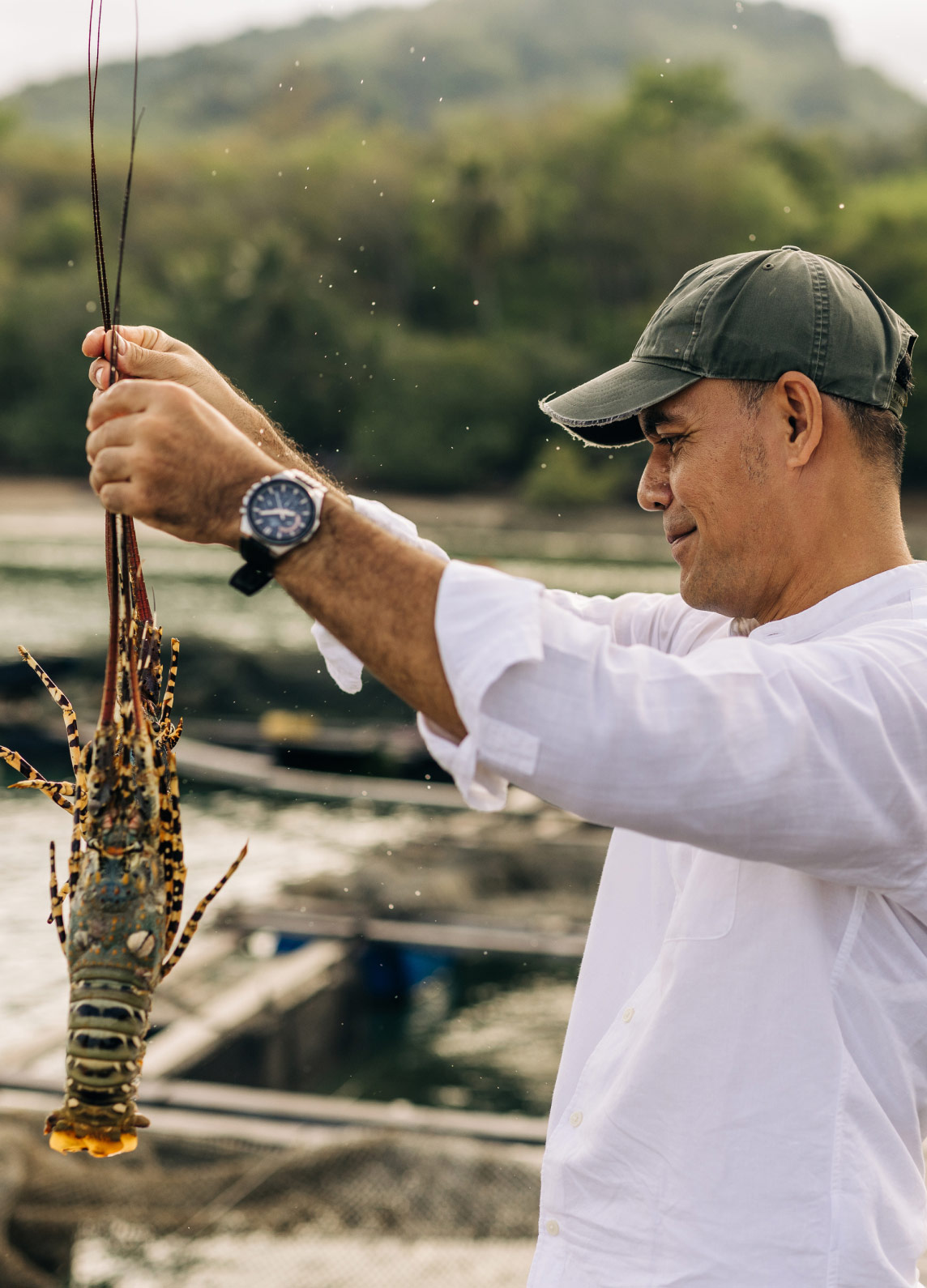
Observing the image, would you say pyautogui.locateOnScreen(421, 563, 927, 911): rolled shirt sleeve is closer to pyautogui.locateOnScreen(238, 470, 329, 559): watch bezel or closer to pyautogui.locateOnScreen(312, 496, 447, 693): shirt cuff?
pyautogui.locateOnScreen(238, 470, 329, 559): watch bezel

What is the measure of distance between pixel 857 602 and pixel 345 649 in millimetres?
755

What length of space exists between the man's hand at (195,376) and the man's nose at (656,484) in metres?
0.55

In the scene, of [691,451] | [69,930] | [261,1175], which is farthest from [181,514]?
[261,1175]

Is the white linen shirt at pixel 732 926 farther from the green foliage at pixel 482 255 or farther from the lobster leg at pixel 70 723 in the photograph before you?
the green foliage at pixel 482 255

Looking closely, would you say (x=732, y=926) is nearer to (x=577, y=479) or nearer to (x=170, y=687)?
(x=170, y=687)

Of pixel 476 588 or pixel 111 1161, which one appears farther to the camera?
pixel 111 1161

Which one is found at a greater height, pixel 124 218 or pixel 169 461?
pixel 124 218

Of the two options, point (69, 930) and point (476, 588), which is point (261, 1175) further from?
point (476, 588)

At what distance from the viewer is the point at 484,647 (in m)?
1.30

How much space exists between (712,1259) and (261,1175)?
5205 millimetres

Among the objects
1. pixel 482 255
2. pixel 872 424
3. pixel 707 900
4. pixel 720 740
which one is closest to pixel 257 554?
pixel 720 740

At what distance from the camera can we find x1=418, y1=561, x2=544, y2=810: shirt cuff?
4.25ft

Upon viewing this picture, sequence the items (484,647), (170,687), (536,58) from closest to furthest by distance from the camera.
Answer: (484,647) → (170,687) → (536,58)

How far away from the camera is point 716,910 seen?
1.72 meters
